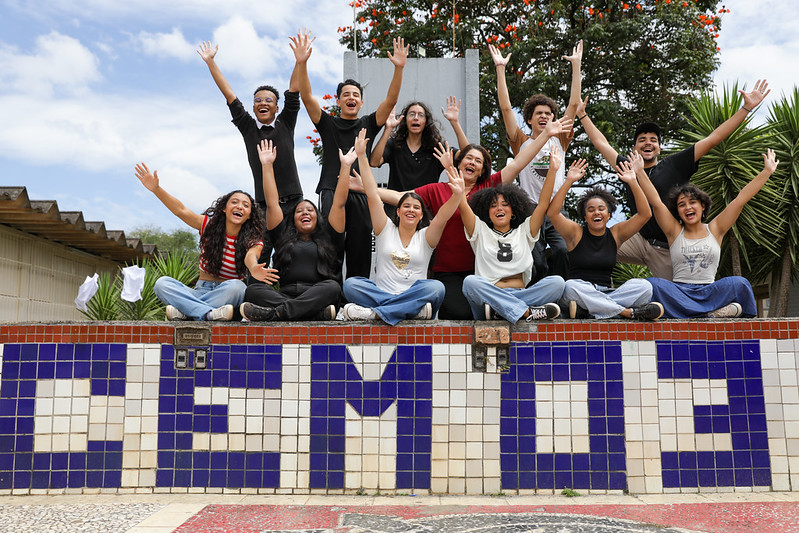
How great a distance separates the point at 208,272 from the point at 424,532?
8.97 ft

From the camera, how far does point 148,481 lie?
185 inches

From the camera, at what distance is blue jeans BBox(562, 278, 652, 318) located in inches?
193

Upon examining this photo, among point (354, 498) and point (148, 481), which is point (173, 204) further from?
point (354, 498)

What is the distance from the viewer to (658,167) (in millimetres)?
5934

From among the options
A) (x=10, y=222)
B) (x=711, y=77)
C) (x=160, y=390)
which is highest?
(x=711, y=77)

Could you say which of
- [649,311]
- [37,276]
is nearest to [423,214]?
[649,311]

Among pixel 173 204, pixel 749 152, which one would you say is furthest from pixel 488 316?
pixel 749 152

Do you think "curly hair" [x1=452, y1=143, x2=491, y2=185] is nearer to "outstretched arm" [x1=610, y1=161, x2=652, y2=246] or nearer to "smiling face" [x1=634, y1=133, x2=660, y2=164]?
"outstretched arm" [x1=610, y1=161, x2=652, y2=246]

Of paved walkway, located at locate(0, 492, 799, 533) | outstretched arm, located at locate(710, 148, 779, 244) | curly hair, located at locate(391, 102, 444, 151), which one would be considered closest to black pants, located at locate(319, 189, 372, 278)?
curly hair, located at locate(391, 102, 444, 151)

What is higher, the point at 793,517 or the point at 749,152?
the point at 749,152

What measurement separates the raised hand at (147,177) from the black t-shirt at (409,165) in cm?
206

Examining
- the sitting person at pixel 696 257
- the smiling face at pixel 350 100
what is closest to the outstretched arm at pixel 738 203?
the sitting person at pixel 696 257

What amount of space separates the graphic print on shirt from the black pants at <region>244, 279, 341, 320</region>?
1.26 m

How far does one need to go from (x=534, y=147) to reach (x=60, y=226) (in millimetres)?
9789
